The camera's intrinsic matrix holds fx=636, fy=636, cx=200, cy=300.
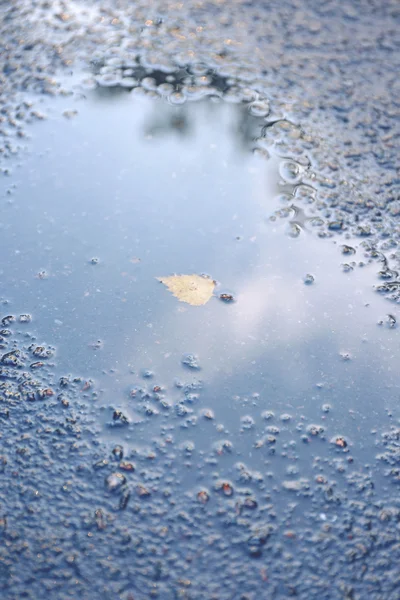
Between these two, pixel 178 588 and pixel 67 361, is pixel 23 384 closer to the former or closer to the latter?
pixel 67 361

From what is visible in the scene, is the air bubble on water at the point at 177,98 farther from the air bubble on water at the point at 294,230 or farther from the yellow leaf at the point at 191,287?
the yellow leaf at the point at 191,287

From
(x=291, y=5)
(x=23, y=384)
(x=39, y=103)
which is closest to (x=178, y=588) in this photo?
(x=23, y=384)

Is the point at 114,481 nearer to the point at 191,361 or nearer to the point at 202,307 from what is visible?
the point at 191,361

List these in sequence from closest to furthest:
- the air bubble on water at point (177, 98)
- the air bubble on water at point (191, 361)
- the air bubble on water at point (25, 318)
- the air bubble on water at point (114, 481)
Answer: the air bubble on water at point (114, 481), the air bubble on water at point (191, 361), the air bubble on water at point (25, 318), the air bubble on water at point (177, 98)

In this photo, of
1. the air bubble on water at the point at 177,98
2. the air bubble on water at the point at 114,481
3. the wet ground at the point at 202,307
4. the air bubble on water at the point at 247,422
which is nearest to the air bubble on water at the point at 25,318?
the wet ground at the point at 202,307

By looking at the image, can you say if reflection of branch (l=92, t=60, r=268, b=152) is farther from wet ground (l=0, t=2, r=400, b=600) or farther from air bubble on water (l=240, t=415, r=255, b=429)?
air bubble on water (l=240, t=415, r=255, b=429)

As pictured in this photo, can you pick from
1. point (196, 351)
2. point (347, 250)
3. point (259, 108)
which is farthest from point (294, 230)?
point (259, 108)
